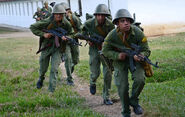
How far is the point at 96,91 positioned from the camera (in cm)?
968

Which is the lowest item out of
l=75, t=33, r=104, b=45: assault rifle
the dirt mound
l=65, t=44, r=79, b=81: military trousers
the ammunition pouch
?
the dirt mound

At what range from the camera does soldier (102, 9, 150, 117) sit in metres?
6.54

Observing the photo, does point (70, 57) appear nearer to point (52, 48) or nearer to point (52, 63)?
point (52, 48)

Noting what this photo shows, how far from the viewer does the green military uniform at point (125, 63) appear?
259 inches

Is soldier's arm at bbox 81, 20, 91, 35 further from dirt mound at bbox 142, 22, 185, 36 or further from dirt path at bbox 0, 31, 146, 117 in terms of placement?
dirt mound at bbox 142, 22, 185, 36

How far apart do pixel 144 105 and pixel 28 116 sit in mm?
2086

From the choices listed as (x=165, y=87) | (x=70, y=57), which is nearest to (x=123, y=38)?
(x=165, y=87)

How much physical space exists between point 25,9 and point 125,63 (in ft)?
133

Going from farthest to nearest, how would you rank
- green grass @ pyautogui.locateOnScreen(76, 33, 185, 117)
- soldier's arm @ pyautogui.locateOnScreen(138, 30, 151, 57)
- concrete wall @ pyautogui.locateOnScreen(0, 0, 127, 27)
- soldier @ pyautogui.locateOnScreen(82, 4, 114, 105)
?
concrete wall @ pyautogui.locateOnScreen(0, 0, 127, 27) < soldier @ pyautogui.locateOnScreen(82, 4, 114, 105) < green grass @ pyautogui.locateOnScreen(76, 33, 185, 117) < soldier's arm @ pyautogui.locateOnScreen(138, 30, 151, 57)

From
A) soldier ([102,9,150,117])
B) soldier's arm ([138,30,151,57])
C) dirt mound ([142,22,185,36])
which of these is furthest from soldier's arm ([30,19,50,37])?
dirt mound ([142,22,185,36])

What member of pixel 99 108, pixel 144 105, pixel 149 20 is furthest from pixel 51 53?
pixel 149 20

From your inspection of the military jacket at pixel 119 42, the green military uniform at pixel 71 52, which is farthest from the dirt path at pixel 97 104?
the military jacket at pixel 119 42

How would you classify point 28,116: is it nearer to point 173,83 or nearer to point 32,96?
point 32,96

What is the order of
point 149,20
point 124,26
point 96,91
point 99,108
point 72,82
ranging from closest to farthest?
point 124,26 < point 99,108 < point 96,91 < point 72,82 < point 149,20
